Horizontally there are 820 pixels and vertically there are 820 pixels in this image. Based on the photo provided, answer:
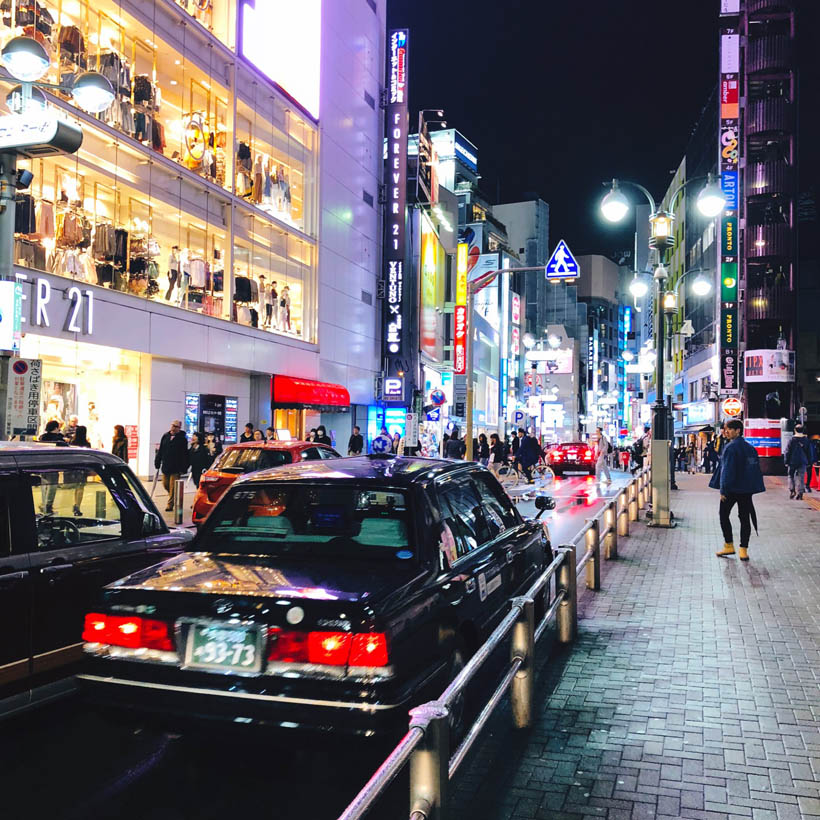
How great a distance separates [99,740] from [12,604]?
0.91 meters

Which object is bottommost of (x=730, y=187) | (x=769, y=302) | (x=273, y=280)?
(x=273, y=280)

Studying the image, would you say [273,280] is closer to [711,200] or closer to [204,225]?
[204,225]

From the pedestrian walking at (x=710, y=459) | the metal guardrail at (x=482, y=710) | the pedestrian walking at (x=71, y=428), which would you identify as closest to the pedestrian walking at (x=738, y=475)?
the metal guardrail at (x=482, y=710)

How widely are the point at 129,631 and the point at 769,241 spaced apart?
4703 centimetres

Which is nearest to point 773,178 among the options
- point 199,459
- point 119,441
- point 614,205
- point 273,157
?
point 273,157

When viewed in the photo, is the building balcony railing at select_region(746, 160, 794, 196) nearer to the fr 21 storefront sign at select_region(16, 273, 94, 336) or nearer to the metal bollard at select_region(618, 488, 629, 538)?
the metal bollard at select_region(618, 488, 629, 538)

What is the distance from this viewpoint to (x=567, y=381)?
105 m

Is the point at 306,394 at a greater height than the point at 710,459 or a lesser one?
greater

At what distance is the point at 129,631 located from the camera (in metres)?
3.79

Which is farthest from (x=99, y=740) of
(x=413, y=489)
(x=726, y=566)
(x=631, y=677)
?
(x=726, y=566)

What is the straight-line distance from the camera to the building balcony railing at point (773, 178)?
1714 inches

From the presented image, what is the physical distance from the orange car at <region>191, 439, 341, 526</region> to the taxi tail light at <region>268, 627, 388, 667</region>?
27.3 feet

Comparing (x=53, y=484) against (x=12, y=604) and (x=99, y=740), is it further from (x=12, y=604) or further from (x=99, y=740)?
(x=99, y=740)

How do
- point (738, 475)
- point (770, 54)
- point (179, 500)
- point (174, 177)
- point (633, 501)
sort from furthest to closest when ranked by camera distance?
1. point (770, 54)
2. point (174, 177)
3. point (633, 501)
4. point (179, 500)
5. point (738, 475)
